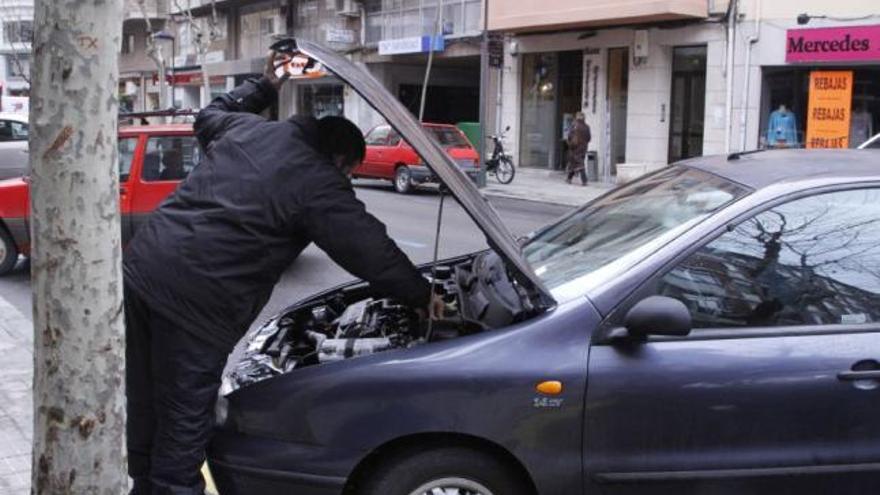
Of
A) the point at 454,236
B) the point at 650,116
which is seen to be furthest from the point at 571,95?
the point at 454,236

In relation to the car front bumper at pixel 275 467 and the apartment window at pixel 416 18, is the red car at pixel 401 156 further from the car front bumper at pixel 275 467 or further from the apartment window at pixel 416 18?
the car front bumper at pixel 275 467

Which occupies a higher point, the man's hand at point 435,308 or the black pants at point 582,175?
the man's hand at point 435,308

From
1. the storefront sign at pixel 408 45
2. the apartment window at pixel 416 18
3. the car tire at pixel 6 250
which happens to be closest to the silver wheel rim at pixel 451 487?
the car tire at pixel 6 250

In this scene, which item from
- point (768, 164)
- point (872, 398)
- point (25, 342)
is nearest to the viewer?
point (872, 398)

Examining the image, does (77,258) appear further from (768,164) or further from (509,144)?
(509,144)

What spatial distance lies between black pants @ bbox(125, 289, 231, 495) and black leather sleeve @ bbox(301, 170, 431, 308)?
0.54 meters

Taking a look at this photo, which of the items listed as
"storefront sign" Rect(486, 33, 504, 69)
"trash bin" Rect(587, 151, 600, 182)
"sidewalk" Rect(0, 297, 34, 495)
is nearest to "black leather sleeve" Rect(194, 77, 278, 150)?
"sidewalk" Rect(0, 297, 34, 495)

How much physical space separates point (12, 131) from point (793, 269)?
17.3 meters

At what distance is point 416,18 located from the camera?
1137 inches

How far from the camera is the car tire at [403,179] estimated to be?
20.4 m

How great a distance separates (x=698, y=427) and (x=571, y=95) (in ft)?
73.6

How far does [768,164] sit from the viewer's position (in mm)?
3670

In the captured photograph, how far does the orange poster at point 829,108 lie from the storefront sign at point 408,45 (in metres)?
11.2

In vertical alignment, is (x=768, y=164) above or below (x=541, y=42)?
below
